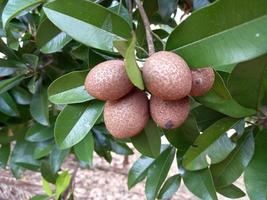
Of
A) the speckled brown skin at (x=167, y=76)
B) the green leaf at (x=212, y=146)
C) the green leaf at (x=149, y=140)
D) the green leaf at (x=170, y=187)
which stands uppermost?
the speckled brown skin at (x=167, y=76)

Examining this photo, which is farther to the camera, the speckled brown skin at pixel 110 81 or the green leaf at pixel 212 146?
the green leaf at pixel 212 146

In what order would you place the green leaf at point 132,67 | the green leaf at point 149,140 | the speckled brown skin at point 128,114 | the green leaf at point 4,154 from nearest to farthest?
the green leaf at point 132,67 → the speckled brown skin at point 128,114 → the green leaf at point 149,140 → the green leaf at point 4,154

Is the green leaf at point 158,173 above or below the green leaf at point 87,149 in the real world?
below

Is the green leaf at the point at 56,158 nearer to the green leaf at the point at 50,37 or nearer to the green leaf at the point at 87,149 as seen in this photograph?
the green leaf at the point at 87,149

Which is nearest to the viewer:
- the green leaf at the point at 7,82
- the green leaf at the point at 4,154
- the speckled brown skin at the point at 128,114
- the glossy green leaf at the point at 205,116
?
the speckled brown skin at the point at 128,114

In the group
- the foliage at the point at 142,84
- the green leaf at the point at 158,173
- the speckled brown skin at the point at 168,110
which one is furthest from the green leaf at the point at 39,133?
the speckled brown skin at the point at 168,110

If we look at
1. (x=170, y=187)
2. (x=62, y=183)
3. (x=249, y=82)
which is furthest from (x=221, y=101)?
(x=62, y=183)

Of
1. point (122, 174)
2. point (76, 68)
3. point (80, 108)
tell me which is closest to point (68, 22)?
point (80, 108)

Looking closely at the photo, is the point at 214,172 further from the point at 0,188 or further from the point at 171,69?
the point at 0,188
